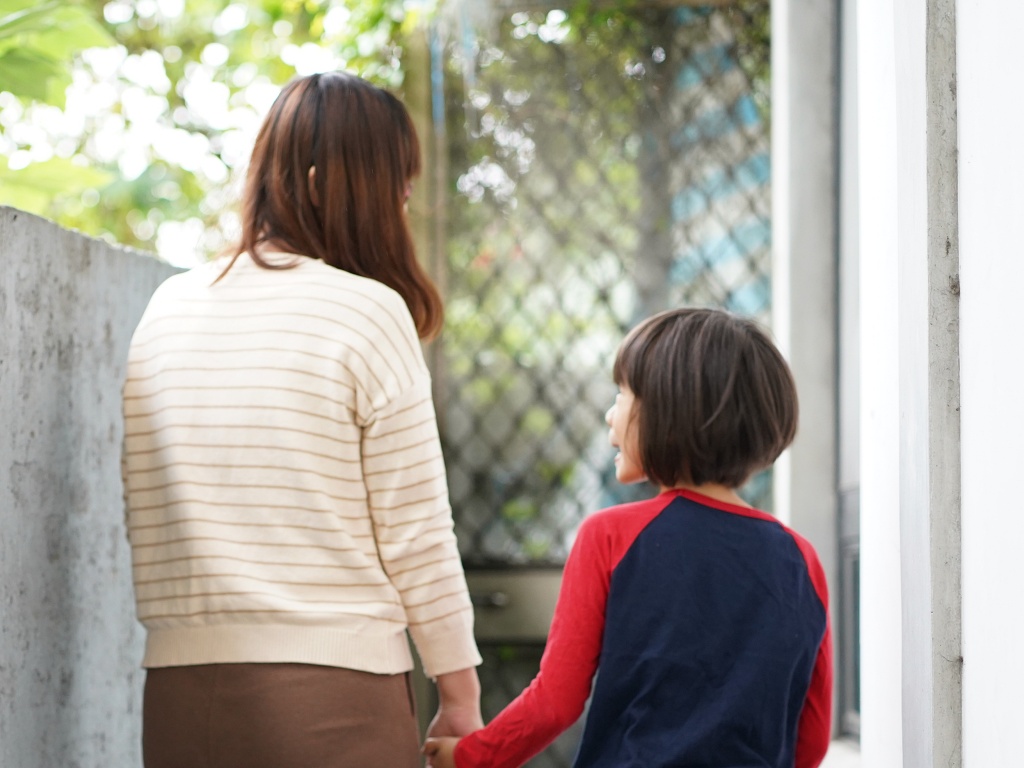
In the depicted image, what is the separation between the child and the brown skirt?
6.7 inches

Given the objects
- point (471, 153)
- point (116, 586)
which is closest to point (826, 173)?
point (471, 153)

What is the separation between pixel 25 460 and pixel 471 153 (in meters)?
1.74

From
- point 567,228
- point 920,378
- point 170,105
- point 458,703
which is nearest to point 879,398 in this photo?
point 920,378

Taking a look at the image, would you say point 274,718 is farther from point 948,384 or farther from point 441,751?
point 948,384

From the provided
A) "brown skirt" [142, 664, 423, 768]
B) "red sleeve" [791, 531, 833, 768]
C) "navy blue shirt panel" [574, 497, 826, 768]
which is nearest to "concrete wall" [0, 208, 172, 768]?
"brown skirt" [142, 664, 423, 768]

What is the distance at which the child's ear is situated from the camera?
142 centimetres

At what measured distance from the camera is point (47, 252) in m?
1.47

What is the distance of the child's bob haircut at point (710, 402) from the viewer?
140 cm

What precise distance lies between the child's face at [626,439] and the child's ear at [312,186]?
449 mm

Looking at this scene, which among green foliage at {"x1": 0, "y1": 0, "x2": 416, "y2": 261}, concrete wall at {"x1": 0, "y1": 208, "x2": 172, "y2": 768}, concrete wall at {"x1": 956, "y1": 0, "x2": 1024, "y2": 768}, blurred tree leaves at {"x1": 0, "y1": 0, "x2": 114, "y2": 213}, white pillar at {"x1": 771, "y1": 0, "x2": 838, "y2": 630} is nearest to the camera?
concrete wall at {"x1": 956, "y1": 0, "x2": 1024, "y2": 768}

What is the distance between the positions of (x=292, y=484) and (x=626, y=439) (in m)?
0.43

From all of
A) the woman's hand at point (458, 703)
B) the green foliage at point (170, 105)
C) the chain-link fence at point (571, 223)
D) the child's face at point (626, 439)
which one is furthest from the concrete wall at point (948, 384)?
the green foliage at point (170, 105)

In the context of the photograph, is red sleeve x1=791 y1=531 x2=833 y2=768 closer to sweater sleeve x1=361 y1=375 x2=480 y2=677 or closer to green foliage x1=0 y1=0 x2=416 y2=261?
sweater sleeve x1=361 y1=375 x2=480 y2=677

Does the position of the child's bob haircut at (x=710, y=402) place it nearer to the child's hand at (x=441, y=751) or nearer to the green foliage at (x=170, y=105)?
the child's hand at (x=441, y=751)
